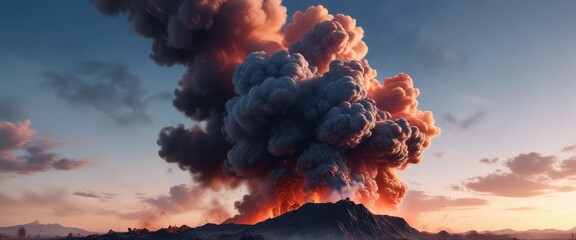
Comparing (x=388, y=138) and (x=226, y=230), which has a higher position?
(x=388, y=138)

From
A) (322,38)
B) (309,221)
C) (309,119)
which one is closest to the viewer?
(309,221)

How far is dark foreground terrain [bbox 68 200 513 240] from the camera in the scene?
8169 cm

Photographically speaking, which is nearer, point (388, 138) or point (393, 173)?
point (388, 138)

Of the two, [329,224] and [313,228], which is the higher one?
[329,224]

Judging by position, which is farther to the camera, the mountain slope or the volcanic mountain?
the mountain slope

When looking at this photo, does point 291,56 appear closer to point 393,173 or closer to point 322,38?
point 322,38

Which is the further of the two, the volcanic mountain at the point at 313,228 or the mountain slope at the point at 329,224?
the mountain slope at the point at 329,224

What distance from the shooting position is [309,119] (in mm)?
89562

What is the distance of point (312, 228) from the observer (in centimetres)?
8256

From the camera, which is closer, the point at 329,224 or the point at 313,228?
the point at 313,228

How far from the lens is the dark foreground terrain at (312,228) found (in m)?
81.7

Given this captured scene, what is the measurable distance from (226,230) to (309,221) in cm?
1570

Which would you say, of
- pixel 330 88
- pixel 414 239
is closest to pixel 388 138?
pixel 330 88

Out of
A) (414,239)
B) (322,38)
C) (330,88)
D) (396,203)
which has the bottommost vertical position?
(414,239)
